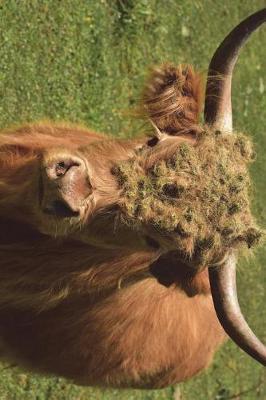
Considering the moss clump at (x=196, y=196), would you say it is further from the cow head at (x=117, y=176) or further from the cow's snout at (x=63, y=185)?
the cow's snout at (x=63, y=185)

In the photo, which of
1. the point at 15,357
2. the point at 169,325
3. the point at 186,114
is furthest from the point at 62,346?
the point at 186,114

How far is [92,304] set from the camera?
387 centimetres

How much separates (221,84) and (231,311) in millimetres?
1087

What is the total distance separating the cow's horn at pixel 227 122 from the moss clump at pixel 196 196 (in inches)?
6.6

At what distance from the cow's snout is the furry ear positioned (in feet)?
3.18

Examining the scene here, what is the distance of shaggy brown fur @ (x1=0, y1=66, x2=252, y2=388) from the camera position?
122 inches

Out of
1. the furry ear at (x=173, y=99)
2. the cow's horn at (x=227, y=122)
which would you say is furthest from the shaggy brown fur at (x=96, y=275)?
the cow's horn at (x=227, y=122)

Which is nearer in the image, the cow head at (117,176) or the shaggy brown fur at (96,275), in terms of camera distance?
the cow head at (117,176)

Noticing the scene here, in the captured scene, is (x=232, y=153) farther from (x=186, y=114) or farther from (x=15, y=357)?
(x=15, y=357)

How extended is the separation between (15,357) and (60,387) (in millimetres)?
1967

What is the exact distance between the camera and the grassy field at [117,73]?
219 inches

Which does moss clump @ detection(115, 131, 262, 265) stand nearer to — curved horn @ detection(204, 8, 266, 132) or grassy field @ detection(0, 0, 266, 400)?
curved horn @ detection(204, 8, 266, 132)

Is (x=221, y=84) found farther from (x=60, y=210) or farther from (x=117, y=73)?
(x=117, y=73)

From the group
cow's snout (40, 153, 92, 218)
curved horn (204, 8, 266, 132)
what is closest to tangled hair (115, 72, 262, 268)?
curved horn (204, 8, 266, 132)
